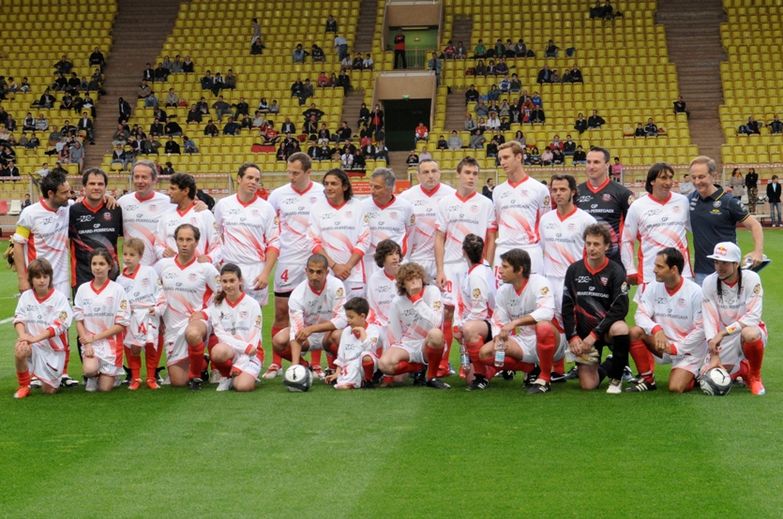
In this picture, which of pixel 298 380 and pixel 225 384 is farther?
pixel 225 384

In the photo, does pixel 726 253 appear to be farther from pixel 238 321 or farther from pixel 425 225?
pixel 238 321

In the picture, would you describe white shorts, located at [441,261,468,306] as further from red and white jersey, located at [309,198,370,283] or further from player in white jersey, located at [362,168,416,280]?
red and white jersey, located at [309,198,370,283]

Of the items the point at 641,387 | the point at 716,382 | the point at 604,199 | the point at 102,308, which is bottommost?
the point at 641,387

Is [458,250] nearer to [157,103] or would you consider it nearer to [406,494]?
[406,494]

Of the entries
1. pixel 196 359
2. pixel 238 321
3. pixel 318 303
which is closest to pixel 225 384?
pixel 196 359

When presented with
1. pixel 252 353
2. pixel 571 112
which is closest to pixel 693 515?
pixel 252 353

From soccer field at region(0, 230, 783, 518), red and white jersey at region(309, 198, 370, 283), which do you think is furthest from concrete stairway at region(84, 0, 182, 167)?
soccer field at region(0, 230, 783, 518)

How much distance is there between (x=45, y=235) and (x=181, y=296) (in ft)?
4.82

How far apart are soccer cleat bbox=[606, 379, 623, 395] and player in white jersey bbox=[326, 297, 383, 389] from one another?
1.98 meters

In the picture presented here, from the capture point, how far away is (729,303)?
30.4 feet

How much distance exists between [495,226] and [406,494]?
489cm

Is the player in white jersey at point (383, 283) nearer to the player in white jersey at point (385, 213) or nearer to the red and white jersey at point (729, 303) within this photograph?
the player in white jersey at point (385, 213)

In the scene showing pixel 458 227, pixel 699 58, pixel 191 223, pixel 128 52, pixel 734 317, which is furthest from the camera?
pixel 128 52

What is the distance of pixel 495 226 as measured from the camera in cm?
1089
